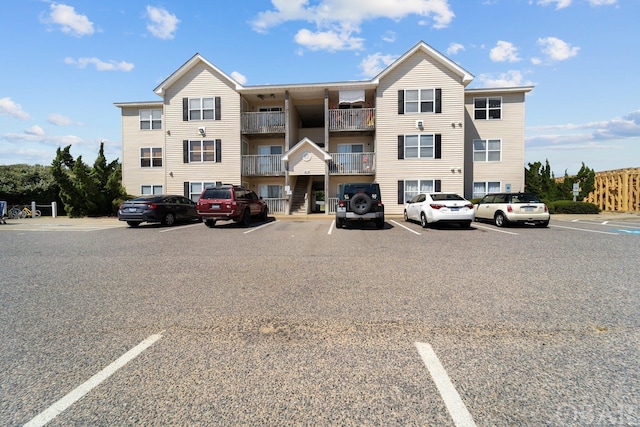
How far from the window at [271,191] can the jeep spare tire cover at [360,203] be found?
1206 centimetres

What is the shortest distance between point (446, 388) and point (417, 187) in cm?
2113

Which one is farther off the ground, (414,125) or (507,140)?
(414,125)

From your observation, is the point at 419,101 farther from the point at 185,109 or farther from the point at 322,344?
the point at 322,344

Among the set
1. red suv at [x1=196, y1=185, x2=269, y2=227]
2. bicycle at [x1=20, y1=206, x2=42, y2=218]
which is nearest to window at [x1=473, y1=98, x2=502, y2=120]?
red suv at [x1=196, y1=185, x2=269, y2=227]

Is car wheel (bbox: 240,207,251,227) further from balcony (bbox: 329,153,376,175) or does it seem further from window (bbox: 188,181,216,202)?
window (bbox: 188,181,216,202)

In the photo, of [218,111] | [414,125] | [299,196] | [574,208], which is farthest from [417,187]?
[218,111]

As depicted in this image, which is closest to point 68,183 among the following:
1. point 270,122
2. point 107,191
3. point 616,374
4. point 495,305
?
point 107,191

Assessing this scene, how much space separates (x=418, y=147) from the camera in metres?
22.8

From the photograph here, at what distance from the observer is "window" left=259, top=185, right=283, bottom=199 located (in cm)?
2544

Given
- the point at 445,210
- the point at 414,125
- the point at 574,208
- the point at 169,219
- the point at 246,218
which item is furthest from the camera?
the point at 414,125

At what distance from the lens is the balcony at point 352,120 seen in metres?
23.2

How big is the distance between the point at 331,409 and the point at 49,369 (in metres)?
2.41

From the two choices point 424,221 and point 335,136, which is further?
point 335,136

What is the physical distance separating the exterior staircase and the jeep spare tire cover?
946 cm
